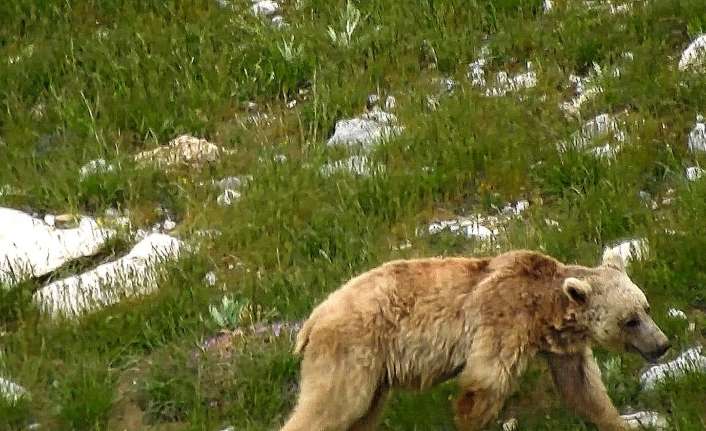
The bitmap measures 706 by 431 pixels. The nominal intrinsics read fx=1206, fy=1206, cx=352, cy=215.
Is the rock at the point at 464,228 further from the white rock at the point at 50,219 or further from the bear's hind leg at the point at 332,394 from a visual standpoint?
the white rock at the point at 50,219

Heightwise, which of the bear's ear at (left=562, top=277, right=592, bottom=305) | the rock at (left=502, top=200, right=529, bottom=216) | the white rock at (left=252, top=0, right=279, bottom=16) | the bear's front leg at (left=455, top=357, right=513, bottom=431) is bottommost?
the bear's front leg at (left=455, top=357, right=513, bottom=431)

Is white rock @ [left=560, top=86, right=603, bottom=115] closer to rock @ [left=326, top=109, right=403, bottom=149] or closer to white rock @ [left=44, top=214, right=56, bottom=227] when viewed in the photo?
rock @ [left=326, top=109, right=403, bottom=149]

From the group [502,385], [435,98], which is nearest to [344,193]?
[435,98]

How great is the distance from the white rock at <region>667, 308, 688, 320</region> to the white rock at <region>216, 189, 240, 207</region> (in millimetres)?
4049

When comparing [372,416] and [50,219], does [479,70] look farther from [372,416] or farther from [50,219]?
[372,416]

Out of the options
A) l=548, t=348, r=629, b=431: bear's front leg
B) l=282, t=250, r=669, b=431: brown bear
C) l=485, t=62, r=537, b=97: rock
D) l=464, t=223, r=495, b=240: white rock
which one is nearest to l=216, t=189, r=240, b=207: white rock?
l=464, t=223, r=495, b=240: white rock

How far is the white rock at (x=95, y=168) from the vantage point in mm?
11070

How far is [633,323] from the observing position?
7.33m

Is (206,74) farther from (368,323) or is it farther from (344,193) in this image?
(368,323)

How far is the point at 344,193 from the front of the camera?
10.3m

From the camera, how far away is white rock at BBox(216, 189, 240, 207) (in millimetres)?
10570

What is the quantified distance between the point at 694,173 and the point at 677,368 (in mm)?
2548

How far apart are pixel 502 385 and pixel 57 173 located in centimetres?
554

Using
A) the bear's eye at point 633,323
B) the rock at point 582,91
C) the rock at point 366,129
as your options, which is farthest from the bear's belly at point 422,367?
the rock at point 582,91
